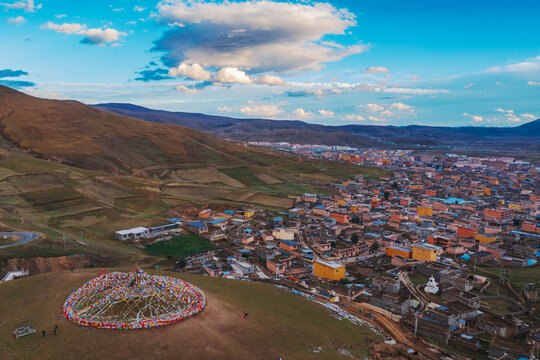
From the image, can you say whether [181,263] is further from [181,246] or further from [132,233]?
[132,233]

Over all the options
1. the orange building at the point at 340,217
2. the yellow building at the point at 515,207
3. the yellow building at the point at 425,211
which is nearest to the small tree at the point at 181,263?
the orange building at the point at 340,217

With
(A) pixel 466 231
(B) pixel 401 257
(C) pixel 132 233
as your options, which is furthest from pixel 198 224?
(A) pixel 466 231

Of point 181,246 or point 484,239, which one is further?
point 484,239

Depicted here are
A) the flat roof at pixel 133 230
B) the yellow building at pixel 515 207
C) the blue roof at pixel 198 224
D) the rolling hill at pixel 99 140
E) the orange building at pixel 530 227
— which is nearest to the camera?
the flat roof at pixel 133 230

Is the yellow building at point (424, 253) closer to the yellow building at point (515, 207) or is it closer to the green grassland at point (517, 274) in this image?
the green grassland at point (517, 274)

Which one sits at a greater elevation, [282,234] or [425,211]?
[425,211]
